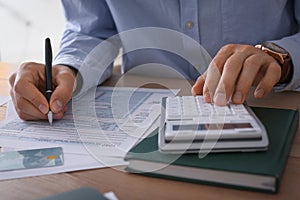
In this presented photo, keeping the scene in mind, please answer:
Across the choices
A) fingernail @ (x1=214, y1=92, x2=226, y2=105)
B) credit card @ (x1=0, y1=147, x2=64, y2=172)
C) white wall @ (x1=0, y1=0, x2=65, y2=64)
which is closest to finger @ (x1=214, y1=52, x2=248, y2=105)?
fingernail @ (x1=214, y1=92, x2=226, y2=105)

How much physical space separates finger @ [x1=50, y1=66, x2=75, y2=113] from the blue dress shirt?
0.10 meters

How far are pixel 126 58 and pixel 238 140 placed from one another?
61 centimetres

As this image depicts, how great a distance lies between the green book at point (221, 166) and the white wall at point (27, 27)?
6.67 ft

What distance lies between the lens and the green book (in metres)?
0.48

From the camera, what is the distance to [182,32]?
1.01 meters

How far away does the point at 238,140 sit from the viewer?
1.72ft

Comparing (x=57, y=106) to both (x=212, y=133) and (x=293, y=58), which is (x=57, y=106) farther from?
(x=293, y=58)

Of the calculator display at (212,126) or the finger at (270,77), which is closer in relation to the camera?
the calculator display at (212,126)

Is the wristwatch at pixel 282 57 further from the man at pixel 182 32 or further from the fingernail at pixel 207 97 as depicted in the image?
the fingernail at pixel 207 97

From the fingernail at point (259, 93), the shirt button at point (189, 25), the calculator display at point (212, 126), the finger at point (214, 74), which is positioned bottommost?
the fingernail at point (259, 93)

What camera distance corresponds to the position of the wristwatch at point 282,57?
0.81 metres

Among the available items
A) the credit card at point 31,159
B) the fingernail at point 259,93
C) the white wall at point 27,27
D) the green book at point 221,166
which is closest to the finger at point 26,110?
the credit card at point 31,159

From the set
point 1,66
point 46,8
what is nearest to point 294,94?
point 1,66

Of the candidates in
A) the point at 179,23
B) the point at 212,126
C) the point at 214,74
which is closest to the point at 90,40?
the point at 179,23
